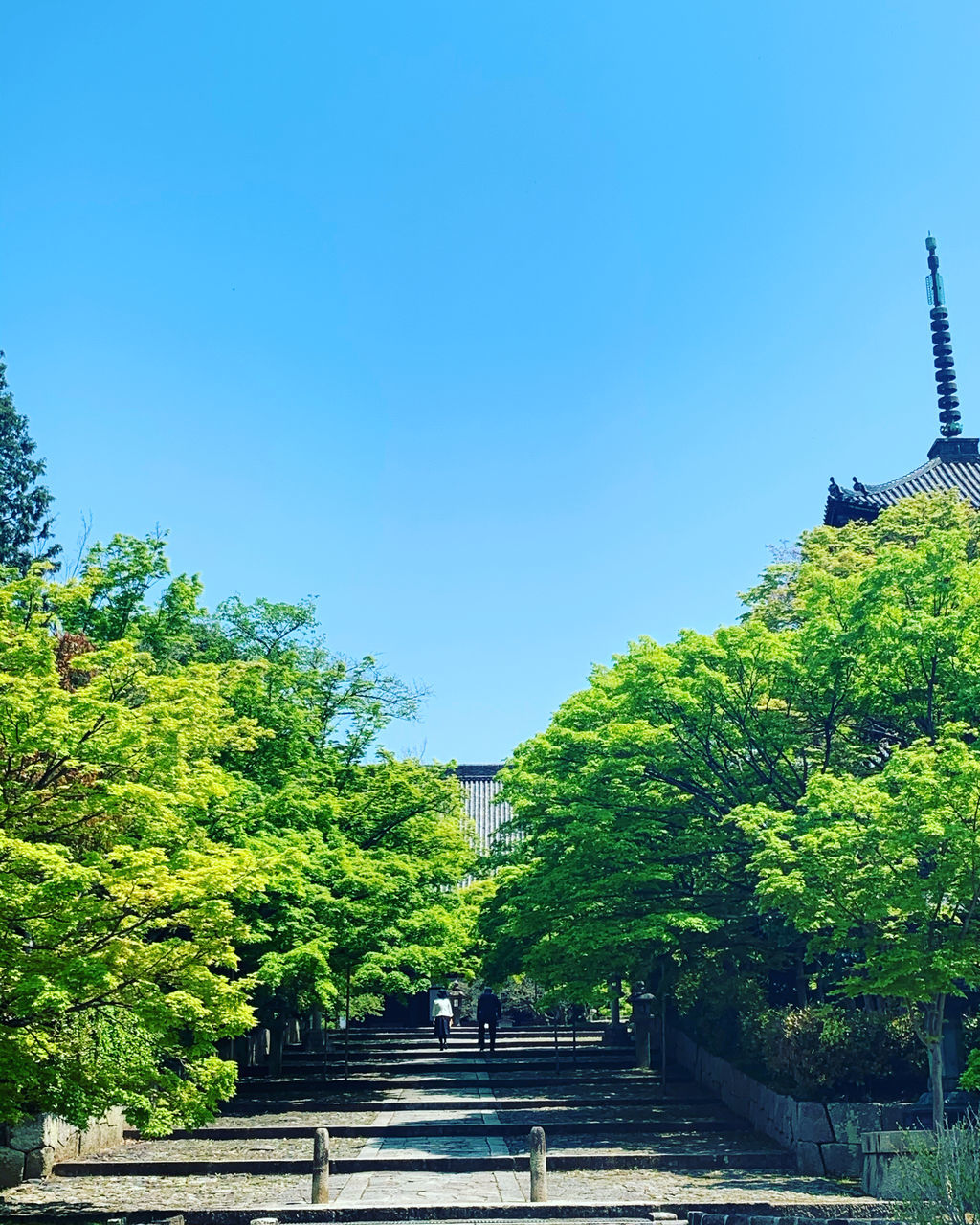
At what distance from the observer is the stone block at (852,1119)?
1803cm

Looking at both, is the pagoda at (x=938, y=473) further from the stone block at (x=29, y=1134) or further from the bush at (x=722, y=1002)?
the stone block at (x=29, y=1134)

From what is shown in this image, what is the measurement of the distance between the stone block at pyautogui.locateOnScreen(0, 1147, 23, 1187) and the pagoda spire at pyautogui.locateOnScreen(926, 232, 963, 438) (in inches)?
1644

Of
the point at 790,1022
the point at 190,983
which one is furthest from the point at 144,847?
the point at 790,1022

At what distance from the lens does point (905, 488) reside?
1674 inches

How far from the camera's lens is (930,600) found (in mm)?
20047

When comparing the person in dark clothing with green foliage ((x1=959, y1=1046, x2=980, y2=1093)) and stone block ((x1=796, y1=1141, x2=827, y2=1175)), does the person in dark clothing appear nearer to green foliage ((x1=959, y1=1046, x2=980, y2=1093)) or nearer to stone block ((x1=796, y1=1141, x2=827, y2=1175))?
stone block ((x1=796, y1=1141, x2=827, y2=1175))

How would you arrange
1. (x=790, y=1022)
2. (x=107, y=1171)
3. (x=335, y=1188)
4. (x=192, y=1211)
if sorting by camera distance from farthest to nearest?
1. (x=790, y=1022)
2. (x=107, y=1171)
3. (x=335, y=1188)
4. (x=192, y=1211)

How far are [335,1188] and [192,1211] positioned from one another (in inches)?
95.7

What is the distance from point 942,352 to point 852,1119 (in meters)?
40.8

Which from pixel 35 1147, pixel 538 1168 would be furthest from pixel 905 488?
pixel 35 1147

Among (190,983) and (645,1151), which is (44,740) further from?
(645,1151)

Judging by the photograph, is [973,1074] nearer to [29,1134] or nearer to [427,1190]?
[427,1190]

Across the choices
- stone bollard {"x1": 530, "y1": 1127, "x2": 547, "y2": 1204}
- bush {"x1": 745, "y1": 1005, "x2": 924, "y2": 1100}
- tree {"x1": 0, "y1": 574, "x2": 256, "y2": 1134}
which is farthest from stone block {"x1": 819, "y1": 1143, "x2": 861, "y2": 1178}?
tree {"x1": 0, "y1": 574, "x2": 256, "y2": 1134}

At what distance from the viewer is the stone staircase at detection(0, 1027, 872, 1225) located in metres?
15.9
